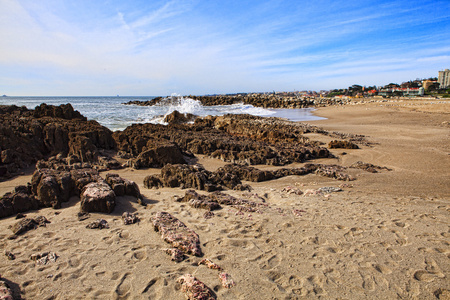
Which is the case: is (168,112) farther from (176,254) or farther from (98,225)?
(176,254)

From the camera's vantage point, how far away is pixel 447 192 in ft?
17.6

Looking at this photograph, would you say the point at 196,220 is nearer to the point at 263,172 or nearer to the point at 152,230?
the point at 152,230

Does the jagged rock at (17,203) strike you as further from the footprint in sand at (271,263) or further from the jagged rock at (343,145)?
the jagged rock at (343,145)

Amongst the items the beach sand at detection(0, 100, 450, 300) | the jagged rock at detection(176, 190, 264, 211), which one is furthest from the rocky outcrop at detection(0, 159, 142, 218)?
the jagged rock at detection(176, 190, 264, 211)

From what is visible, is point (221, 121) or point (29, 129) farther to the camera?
point (221, 121)

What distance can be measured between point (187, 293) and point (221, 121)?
48.6 feet

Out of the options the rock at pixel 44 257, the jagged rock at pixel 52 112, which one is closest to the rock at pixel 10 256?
the rock at pixel 44 257

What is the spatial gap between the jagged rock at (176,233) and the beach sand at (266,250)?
88 mm

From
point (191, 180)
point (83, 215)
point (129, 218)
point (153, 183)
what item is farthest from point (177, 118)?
point (129, 218)

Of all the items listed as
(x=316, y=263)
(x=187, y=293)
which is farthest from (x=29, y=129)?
(x=316, y=263)

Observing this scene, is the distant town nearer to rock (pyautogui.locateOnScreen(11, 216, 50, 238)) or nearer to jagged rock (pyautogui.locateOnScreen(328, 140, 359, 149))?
jagged rock (pyautogui.locateOnScreen(328, 140, 359, 149))

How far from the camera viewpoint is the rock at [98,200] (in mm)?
4082

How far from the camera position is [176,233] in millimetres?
3473

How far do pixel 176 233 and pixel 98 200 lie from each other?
1.54 meters
